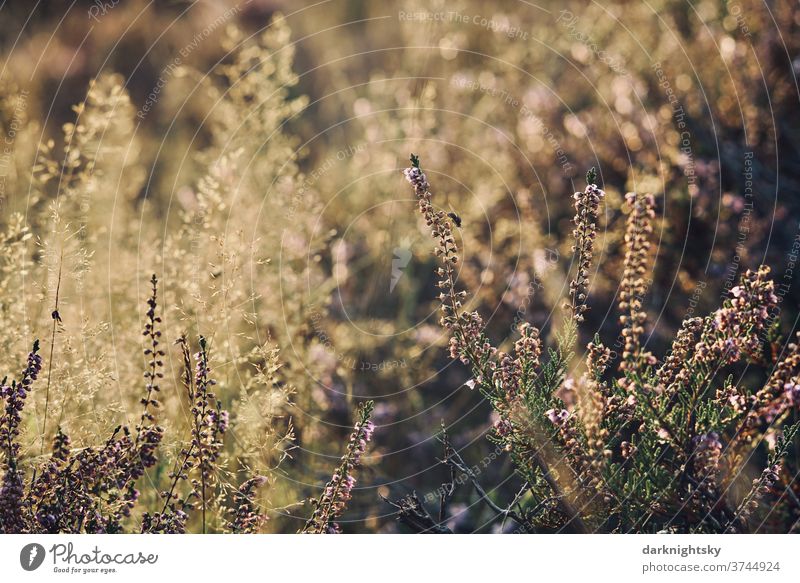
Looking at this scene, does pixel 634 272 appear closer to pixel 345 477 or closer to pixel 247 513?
pixel 345 477

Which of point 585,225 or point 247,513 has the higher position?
point 585,225

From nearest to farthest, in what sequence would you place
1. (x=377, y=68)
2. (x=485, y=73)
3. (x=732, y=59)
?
(x=732, y=59) < (x=485, y=73) < (x=377, y=68)

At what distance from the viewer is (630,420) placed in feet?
4.95

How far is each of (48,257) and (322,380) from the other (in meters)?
0.85

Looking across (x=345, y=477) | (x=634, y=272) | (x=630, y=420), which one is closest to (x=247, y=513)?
(x=345, y=477)

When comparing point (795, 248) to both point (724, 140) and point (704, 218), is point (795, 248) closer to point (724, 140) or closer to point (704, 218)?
point (704, 218)

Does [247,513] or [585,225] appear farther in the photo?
[247,513]

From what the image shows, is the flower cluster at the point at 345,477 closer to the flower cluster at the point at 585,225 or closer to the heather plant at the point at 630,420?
the heather plant at the point at 630,420

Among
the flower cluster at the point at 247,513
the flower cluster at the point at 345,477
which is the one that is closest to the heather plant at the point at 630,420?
the flower cluster at the point at 345,477

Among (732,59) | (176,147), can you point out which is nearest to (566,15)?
(732,59)

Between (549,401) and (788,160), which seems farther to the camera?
(788,160)

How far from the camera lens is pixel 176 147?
332 cm

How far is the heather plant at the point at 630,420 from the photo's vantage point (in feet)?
4.68

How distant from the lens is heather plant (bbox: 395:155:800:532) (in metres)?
1.43
